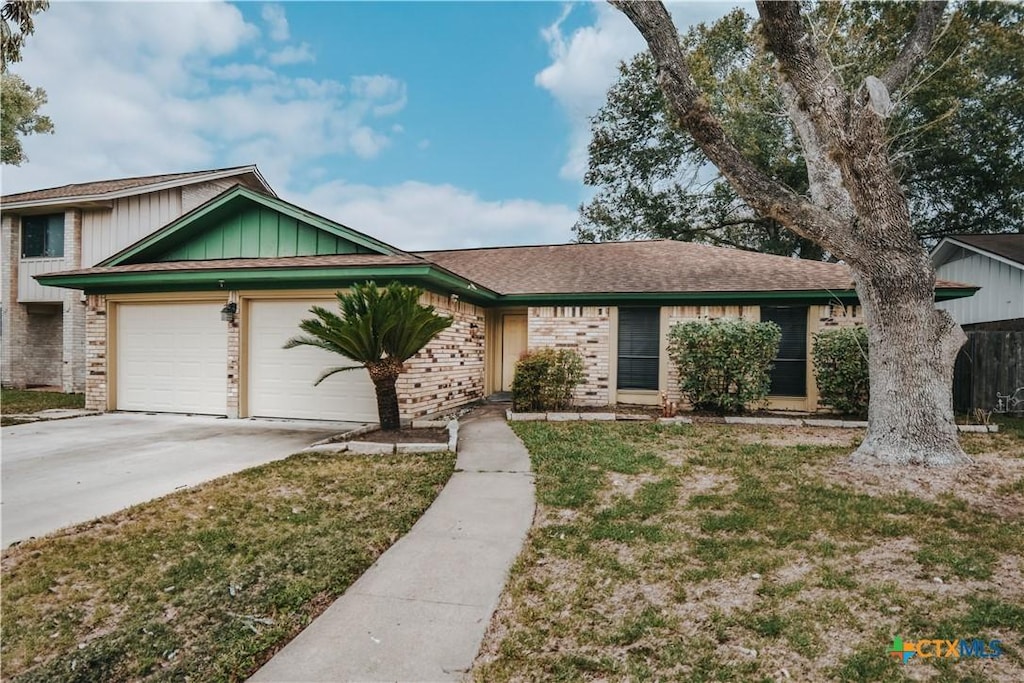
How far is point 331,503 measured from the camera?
4512mm

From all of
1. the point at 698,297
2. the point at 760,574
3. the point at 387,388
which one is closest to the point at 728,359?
the point at 698,297

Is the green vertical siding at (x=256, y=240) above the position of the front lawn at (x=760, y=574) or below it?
above

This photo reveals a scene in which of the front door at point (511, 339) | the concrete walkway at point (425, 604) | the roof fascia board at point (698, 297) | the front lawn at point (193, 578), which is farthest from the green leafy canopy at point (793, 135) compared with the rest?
the front lawn at point (193, 578)

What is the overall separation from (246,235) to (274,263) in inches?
56.6

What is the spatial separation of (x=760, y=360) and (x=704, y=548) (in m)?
6.61

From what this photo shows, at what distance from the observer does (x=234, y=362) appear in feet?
29.7

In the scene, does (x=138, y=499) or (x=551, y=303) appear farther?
(x=551, y=303)

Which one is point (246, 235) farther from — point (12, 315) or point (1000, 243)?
point (1000, 243)

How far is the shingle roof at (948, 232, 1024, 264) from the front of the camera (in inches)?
512

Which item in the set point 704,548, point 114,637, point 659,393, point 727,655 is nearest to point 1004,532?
point 704,548

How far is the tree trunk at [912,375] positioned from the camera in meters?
5.70

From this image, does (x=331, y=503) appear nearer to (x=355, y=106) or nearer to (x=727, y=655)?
(x=727, y=655)

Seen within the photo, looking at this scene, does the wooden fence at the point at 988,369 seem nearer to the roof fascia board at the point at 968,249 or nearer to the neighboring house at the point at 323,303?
the neighboring house at the point at 323,303

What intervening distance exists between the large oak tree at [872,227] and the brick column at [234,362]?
7.91 m
